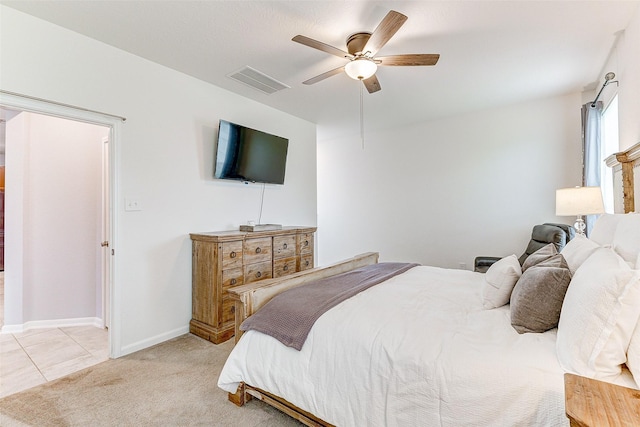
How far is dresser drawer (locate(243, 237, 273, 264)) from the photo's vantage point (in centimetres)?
308

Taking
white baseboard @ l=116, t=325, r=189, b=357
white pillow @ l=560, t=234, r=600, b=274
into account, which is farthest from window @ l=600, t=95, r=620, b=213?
white baseboard @ l=116, t=325, r=189, b=357

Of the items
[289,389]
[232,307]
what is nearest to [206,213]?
[232,307]

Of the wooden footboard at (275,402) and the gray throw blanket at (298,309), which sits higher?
the gray throw blanket at (298,309)

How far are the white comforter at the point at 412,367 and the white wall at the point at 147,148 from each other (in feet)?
4.68

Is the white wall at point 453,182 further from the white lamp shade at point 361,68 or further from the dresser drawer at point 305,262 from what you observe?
the white lamp shade at point 361,68

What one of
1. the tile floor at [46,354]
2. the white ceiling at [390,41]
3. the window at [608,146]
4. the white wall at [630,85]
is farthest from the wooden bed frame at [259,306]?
the window at [608,146]

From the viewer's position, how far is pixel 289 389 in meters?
1.53

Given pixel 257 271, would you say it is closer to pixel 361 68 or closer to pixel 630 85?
pixel 361 68

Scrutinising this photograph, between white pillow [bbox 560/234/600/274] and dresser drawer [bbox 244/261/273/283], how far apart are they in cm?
258

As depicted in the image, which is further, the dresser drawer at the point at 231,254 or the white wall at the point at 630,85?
the dresser drawer at the point at 231,254

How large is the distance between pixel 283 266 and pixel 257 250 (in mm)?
491

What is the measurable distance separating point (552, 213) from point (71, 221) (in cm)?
569

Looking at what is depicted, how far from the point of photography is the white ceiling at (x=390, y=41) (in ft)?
6.77

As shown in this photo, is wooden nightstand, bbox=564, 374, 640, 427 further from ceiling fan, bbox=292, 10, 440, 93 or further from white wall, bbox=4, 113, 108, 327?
white wall, bbox=4, 113, 108, 327
